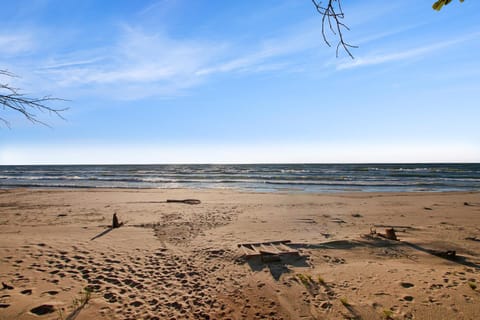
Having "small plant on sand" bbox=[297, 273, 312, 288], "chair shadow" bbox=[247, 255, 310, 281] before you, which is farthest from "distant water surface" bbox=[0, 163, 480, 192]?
"small plant on sand" bbox=[297, 273, 312, 288]

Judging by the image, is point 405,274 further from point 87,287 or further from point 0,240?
point 0,240

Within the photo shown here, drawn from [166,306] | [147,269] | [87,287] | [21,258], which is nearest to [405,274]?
[166,306]

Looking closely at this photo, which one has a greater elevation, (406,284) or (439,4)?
(439,4)

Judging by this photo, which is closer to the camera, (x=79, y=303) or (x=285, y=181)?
(x=79, y=303)

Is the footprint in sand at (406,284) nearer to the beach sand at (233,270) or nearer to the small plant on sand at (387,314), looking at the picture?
the beach sand at (233,270)

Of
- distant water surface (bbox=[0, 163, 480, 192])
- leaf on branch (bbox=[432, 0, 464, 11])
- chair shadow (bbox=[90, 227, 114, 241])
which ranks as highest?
leaf on branch (bbox=[432, 0, 464, 11])

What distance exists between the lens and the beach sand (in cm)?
430

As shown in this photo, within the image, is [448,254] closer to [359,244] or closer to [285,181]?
[359,244]

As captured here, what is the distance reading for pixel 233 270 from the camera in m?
5.88

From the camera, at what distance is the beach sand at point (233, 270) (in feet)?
14.1

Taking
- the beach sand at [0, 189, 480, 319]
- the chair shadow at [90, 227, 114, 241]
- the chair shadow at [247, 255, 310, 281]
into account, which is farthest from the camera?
the chair shadow at [90, 227, 114, 241]

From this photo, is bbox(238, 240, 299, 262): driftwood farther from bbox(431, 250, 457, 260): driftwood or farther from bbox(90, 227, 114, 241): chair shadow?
bbox(90, 227, 114, 241): chair shadow

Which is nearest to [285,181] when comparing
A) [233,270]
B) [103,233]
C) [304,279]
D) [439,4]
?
[103,233]

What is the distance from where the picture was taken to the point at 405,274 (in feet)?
17.9
